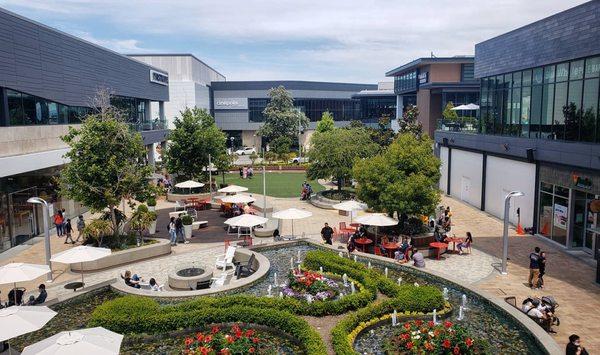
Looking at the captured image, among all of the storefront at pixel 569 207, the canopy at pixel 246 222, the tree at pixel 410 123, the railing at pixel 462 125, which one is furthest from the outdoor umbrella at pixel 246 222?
the tree at pixel 410 123

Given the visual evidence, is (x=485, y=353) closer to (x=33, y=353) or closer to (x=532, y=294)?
(x=532, y=294)

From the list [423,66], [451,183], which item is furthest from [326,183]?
[423,66]

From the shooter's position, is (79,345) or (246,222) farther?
(246,222)

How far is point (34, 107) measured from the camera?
2831 cm

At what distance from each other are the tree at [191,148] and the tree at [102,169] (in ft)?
54.3

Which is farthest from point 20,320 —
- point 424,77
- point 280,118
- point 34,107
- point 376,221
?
point 280,118

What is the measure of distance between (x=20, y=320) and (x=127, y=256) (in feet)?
33.2

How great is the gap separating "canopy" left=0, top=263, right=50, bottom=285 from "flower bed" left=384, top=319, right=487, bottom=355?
37.0 ft

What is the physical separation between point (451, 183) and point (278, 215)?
68.7 feet

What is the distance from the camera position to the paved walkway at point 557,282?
14.5 metres

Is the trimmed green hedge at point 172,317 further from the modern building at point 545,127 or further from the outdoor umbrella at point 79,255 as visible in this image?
the modern building at point 545,127

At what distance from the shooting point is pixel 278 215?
24484mm

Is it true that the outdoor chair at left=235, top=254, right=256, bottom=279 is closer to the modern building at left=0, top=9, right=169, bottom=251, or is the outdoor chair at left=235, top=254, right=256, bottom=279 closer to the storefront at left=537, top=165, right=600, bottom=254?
the modern building at left=0, top=9, right=169, bottom=251

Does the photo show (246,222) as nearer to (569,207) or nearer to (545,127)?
(569,207)
